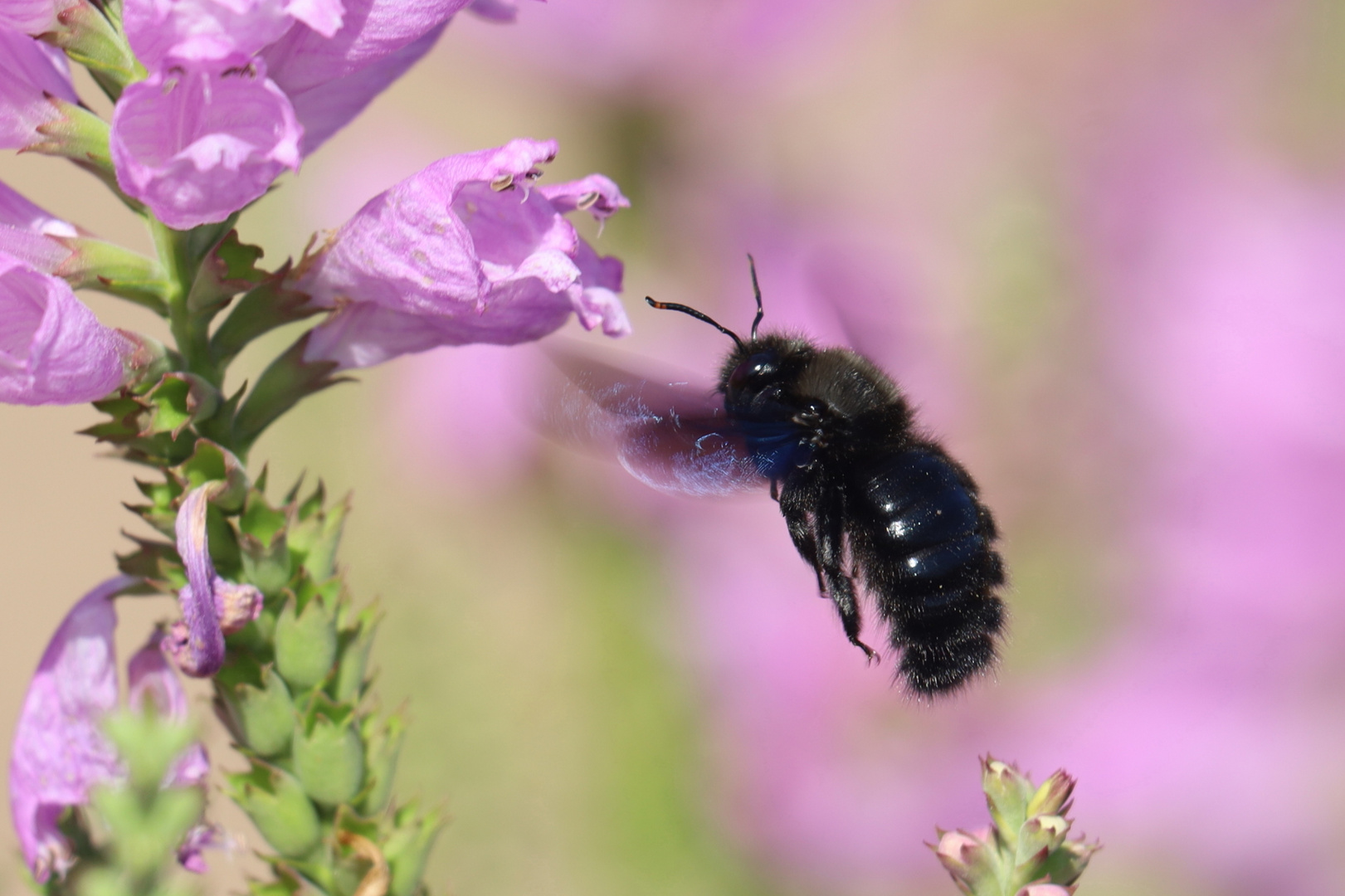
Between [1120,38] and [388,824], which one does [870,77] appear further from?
[388,824]

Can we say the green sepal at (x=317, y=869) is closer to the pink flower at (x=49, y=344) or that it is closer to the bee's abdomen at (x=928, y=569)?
the pink flower at (x=49, y=344)

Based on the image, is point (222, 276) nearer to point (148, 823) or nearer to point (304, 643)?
point (304, 643)

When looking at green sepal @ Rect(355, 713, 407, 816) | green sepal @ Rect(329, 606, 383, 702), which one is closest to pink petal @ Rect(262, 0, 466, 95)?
green sepal @ Rect(329, 606, 383, 702)

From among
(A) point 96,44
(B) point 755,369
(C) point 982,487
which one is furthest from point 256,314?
(C) point 982,487

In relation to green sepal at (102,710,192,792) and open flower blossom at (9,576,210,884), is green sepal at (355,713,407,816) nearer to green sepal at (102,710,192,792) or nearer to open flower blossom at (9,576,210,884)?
open flower blossom at (9,576,210,884)

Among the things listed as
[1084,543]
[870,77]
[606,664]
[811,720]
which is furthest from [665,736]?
[870,77]

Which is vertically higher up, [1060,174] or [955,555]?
[1060,174]
